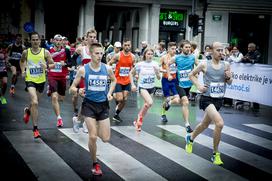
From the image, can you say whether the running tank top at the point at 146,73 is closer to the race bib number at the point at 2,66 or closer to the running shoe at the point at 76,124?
the running shoe at the point at 76,124

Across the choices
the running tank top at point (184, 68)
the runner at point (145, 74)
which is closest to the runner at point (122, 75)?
the runner at point (145, 74)

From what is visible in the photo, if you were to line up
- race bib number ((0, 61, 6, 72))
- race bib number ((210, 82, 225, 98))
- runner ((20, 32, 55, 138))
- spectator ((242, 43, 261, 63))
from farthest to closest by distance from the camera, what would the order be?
spectator ((242, 43, 261, 63))
race bib number ((0, 61, 6, 72))
runner ((20, 32, 55, 138))
race bib number ((210, 82, 225, 98))

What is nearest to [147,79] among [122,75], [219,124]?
[122,75]

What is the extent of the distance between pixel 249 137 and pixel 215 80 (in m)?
2.65

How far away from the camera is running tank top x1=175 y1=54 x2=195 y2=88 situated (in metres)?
10.3

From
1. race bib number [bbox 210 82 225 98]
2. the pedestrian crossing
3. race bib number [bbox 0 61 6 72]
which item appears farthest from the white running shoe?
race bib number [bbox 0 61 6 72]

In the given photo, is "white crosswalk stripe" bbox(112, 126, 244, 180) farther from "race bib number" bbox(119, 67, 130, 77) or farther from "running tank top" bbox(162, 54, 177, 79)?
"running tank top" bbox(162, 54, 177, 79)

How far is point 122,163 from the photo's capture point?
23.0ft

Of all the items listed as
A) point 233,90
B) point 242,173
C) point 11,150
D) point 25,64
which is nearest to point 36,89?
point 25,64

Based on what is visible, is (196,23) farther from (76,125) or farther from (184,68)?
(76,125)

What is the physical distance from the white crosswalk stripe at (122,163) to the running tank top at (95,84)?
105 cm

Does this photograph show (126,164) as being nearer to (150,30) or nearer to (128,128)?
(128,128)

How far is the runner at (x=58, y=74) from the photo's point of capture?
9.93 meters

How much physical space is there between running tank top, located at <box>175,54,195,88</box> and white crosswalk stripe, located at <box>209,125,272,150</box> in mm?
Answer: 1408
